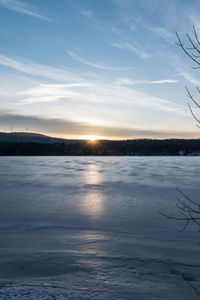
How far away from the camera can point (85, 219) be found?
8289 mm

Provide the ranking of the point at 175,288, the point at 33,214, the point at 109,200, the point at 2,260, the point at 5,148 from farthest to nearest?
1. the point at 5,148
2. the point at 109,200
3. the point at 33,214
4. the point at 2,260
5. the point at 175,288

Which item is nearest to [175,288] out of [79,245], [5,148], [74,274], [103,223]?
[74,274]

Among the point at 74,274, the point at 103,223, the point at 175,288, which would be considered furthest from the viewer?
the point at 103,223

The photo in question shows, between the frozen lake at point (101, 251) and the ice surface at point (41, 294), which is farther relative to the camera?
the frozen lake at point (101, 251)

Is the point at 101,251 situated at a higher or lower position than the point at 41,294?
lower

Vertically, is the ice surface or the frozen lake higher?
the ice surface

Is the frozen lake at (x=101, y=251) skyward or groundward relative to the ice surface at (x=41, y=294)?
groundward

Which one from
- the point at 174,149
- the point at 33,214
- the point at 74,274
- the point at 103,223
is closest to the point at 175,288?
the point at 74,274

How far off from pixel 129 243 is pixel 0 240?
2823 millimetres

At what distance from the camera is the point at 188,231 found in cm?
708

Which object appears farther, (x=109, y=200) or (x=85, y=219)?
(x=109, y=200)

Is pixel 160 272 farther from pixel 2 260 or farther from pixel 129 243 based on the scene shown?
pixel 2 260

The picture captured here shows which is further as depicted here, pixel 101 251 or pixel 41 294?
pixel 101 251

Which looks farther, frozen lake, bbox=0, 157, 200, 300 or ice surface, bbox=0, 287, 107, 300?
frozen lake, bbox=0, 157, 200, 300
